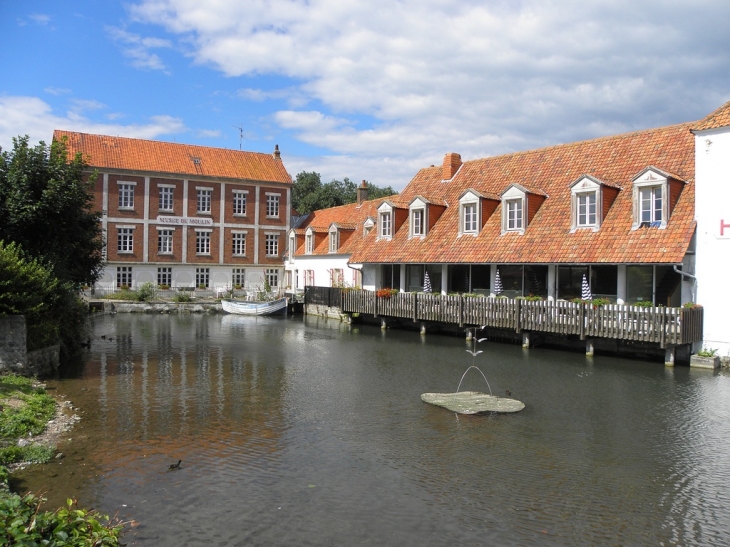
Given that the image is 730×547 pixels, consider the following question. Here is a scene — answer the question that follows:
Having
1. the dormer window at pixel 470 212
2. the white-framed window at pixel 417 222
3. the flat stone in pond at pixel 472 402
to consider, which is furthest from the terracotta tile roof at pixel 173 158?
the flat stone in pond at pixel 472 402

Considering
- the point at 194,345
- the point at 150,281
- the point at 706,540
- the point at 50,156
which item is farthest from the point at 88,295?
the point at 706,540

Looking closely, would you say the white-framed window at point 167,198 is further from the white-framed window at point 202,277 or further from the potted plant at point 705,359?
the potted plant at point 705,359

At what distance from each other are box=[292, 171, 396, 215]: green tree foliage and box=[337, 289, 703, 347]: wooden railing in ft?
128

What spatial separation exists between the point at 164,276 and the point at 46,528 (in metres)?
38.4

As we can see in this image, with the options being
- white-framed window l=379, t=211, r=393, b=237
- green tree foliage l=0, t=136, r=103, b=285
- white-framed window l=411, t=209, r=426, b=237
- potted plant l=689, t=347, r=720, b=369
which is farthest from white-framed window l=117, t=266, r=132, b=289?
potted plant l=689, t=347, r=720, b=369

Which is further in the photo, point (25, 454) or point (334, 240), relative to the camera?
point (334, 240)

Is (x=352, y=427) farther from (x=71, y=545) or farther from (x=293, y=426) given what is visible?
(x=71, y=545)

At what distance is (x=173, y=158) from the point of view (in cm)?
4219

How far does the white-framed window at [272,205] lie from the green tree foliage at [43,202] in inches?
1036

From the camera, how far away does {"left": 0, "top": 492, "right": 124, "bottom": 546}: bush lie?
14.1ft

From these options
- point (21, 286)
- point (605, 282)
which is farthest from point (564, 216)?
point (21, 286)

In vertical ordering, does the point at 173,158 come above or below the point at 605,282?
above

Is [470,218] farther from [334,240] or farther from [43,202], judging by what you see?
[43,202]

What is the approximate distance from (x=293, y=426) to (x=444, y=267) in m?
15.9
